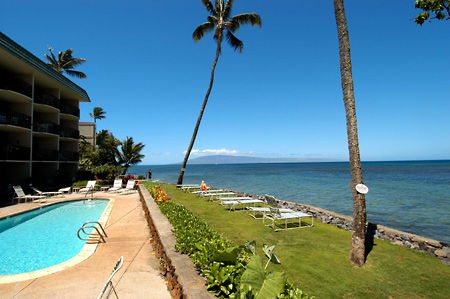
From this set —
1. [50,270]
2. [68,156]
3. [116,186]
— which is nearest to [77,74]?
[68,156]

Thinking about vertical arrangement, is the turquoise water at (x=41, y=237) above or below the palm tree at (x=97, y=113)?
below


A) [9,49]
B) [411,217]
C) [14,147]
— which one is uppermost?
[9,49]

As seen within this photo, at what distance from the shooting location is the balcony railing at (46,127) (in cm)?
1615

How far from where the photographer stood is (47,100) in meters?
17.2

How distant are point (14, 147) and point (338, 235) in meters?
17.6

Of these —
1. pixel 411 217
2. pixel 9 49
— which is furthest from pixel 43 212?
pixel 411 217

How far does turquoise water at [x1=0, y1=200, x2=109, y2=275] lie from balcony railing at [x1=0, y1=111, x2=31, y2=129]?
18.8 ft

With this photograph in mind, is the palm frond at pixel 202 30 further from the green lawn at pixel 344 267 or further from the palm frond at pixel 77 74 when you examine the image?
the palm frond at pixel 77 74

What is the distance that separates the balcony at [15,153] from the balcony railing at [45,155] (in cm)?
151

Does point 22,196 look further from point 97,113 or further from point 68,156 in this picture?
point 97,113

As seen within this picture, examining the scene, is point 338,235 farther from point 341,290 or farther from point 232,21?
point 232,21

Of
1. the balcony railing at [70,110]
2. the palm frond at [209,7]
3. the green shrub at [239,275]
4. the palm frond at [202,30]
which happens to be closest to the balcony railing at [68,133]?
the balcony railing at [70,110]

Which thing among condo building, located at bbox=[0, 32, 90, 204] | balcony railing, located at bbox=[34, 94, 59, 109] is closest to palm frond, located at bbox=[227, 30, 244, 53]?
condo building, located at bbox=[0, 32, 90, 204]

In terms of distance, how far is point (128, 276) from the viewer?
13.6ft
